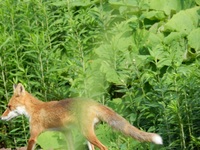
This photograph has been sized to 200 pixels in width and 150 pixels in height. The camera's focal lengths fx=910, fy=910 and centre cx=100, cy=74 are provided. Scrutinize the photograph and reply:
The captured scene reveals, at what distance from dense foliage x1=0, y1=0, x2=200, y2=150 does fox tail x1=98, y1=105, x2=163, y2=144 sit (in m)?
0.45

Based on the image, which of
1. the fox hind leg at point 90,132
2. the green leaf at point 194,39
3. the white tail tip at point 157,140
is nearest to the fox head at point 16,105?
the fox hind leg at point 90,132

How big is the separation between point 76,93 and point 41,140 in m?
0.77

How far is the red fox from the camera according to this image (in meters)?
9.48

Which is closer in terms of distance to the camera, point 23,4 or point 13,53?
point 13,53

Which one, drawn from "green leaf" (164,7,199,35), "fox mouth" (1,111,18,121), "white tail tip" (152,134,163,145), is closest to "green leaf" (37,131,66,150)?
"fox mouth" (1,111,18,121)

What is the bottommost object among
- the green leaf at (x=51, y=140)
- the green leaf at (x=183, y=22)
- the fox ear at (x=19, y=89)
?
the green leaf at (x=51, y=140)

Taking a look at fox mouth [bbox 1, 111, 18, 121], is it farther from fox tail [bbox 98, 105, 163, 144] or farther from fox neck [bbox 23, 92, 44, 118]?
fox tail [bbox 98, 105, 163, 144]

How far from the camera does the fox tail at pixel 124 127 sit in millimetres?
9211

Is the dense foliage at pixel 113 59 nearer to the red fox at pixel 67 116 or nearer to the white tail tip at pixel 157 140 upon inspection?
the red fox at pixel 67 116

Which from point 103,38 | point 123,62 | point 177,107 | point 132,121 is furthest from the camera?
point 103,38

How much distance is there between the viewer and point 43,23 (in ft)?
40.5

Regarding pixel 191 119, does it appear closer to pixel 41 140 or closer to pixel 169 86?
pixel 169 86

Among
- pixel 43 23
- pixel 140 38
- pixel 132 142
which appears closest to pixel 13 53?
pixel 43 23

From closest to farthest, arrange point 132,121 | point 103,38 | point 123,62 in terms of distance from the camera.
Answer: point 132,121
point 123,62
point 103,38
